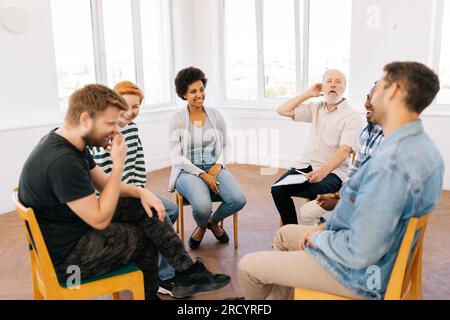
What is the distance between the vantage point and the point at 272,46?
229 inches

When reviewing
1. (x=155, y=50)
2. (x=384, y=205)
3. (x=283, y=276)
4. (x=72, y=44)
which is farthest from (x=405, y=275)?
(x=155, y=50)

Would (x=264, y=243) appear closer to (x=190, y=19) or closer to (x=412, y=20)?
(x=412, y=20)

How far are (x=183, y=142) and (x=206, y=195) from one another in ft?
1.53

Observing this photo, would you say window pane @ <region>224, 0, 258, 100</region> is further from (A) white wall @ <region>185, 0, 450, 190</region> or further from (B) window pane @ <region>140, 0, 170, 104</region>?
(B) window pane @ <region>140, 0, 170, 104</region>

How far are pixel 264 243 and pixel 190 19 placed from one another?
3.93m

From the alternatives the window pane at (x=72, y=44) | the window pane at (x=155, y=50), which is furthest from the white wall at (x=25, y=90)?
the window pane at (x=155, y=50)

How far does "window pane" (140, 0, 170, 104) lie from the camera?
5.88 meters

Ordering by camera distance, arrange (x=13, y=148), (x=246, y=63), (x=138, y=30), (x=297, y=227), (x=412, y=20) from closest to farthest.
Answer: (x=297, y=227) < (x=13, y=148) < (x=412, y=20) < (x=138, y=30) < (x=246, y=63)

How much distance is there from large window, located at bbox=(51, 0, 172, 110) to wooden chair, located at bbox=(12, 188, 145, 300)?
3475 mm

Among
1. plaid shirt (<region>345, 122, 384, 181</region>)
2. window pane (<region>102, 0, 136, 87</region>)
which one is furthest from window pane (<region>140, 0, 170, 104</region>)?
plaid shirt (<region>345, 122, 384, 181</region>)

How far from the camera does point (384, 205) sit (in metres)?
1.40

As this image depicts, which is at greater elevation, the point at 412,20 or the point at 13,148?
the point at 412,20
